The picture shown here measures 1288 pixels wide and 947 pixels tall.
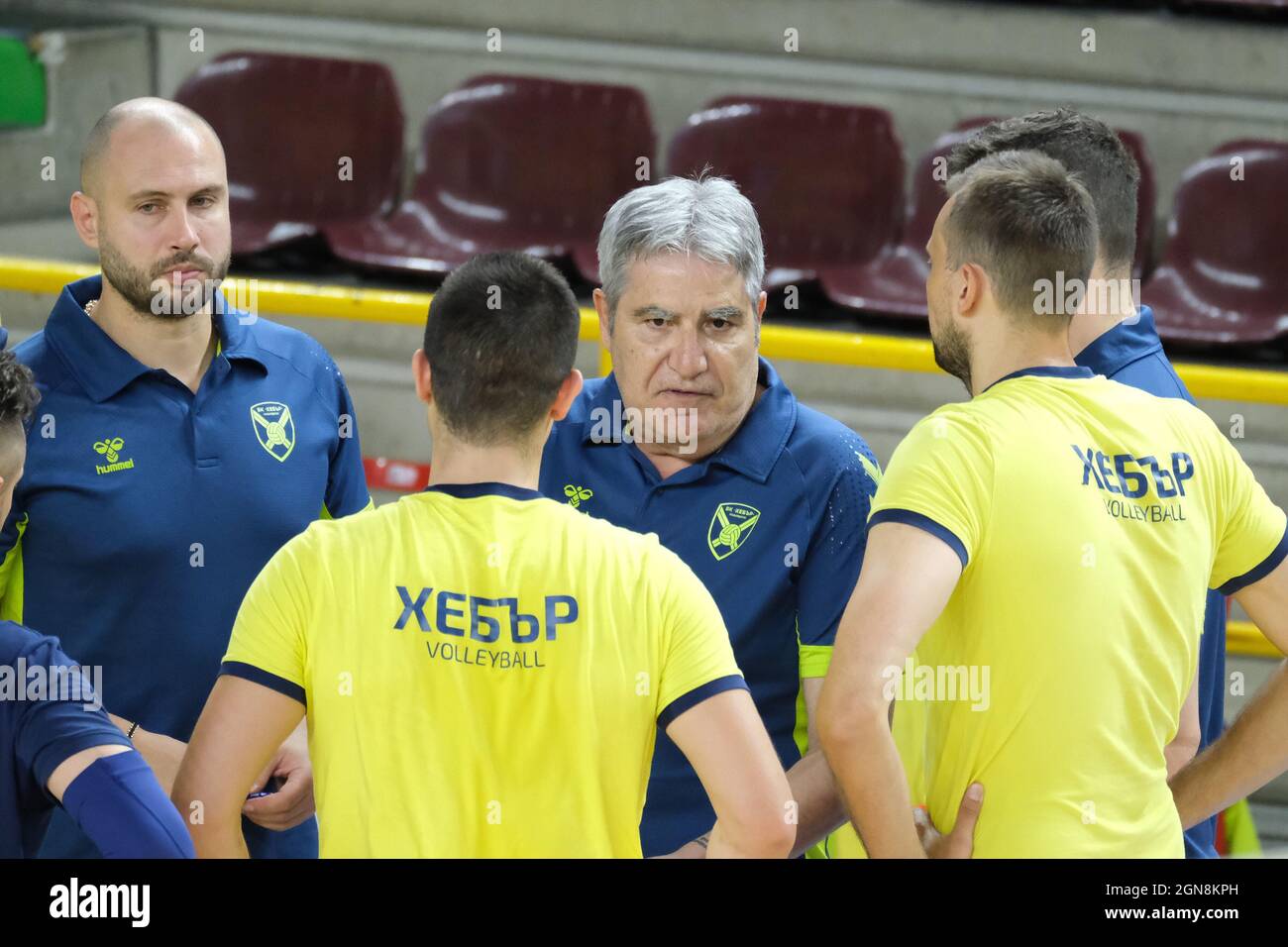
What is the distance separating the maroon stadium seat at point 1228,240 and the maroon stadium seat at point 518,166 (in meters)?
1.87

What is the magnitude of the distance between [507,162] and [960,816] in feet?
14.1

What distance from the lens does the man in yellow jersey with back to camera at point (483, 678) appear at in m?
2.04

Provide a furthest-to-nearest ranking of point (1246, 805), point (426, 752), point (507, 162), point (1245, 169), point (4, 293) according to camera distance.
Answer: point (507, 162)
point (1245, 169)
point (4, 293)
point (1246, 805)
point (426, 752)

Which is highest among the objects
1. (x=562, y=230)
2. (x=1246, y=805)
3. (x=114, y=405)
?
(x=562, y=230)

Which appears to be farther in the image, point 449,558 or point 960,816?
point 960,816

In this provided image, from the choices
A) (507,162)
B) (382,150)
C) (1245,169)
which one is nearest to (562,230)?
(507,162)

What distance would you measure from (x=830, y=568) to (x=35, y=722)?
1218 mm

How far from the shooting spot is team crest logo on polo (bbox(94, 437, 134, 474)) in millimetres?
2830

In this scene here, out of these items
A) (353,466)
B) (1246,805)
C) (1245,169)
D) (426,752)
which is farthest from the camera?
(1245,169)

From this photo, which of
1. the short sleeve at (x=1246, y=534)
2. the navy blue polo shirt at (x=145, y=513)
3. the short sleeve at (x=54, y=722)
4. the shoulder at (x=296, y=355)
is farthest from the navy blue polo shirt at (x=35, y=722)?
the short sleeve at (x=1246, y=534)

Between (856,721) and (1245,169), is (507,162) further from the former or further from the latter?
(856,721)

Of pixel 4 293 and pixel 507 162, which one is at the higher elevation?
pixel 507 162

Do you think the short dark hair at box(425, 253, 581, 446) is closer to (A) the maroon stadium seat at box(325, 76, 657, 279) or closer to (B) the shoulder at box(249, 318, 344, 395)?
(B) the shoulder at box(249, 318, 344, 395)

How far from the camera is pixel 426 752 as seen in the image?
2045 millimetres
